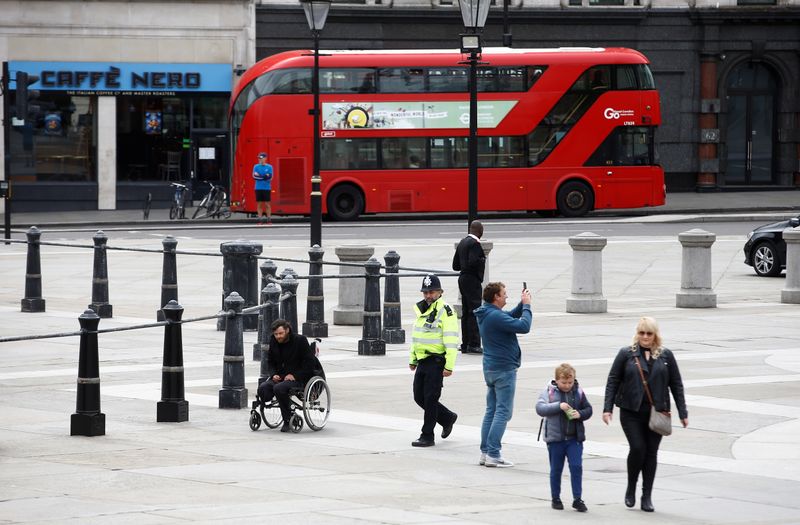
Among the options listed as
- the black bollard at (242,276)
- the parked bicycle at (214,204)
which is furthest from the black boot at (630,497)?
the parked bicycle at (214,204)

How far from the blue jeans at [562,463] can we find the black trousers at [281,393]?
3318 millimetres

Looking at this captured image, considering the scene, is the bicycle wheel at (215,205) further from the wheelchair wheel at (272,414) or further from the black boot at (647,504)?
the black boot at (647,504)

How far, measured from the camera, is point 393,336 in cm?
1898

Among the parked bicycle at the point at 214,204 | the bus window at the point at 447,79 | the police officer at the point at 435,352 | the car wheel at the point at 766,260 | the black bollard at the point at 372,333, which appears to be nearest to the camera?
the police officer at the point at 435,352

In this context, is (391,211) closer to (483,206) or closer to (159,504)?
(483,206)

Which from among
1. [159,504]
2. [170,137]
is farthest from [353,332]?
[170,137]

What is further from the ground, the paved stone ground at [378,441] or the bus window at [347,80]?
the bus window at [347,80]

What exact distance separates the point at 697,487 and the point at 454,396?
4.50m

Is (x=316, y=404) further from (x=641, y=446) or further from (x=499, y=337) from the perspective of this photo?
(x=641, y=446)

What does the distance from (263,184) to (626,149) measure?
32.5 feet

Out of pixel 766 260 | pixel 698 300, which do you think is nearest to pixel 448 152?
pixel 766 260

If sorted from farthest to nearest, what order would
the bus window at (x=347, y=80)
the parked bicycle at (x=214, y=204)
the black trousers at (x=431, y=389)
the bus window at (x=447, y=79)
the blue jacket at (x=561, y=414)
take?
the parked bicycle at (x=214, y=204)
the bus window at (x=447, y=79)
the bus window at (x=347, y=80)
the black trousers at (x=431, y=389)
the blue jacket at (x=561, y=414)

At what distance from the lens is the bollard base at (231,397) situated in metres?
14.1

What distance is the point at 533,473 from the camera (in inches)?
436
